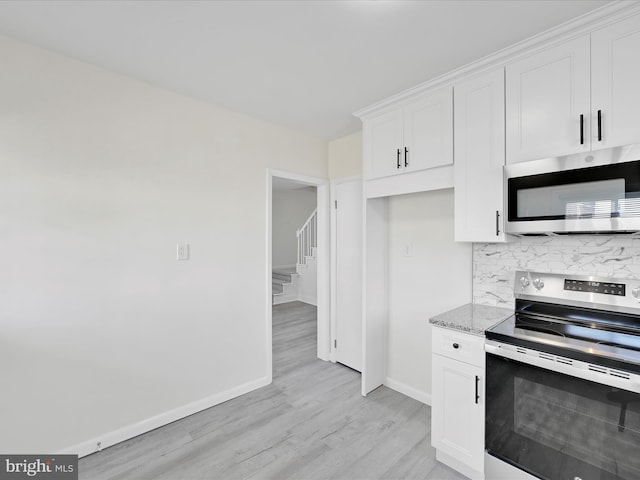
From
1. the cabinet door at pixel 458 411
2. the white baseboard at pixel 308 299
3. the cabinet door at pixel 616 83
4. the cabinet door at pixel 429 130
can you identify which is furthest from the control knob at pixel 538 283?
the white baseboard at pixel 308 299

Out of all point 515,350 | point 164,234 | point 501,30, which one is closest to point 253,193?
point 164,234

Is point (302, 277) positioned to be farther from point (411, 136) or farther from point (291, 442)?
point (411, 136)

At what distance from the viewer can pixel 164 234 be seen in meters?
2.31

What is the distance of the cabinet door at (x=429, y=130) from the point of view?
2.13m

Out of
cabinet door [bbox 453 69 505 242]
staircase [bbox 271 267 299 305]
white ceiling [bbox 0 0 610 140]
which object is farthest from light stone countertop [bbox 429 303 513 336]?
staircase [bbox 271 267 299 305]

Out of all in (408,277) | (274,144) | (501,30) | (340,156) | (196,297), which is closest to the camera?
(501,30)

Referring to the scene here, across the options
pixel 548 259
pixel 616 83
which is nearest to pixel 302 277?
pixel 548 259

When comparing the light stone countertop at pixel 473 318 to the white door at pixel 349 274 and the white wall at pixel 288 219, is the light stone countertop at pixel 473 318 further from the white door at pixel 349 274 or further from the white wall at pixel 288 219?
the white wall at pixel 288 219

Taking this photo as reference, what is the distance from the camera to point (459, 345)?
179 cm

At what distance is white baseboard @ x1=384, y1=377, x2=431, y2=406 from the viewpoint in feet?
8.59

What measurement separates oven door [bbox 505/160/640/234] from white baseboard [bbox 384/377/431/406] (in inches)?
65.5

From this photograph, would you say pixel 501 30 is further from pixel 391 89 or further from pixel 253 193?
pixel 253 193

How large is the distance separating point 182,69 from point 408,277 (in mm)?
2431

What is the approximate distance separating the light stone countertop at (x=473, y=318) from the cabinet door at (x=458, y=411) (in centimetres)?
22
